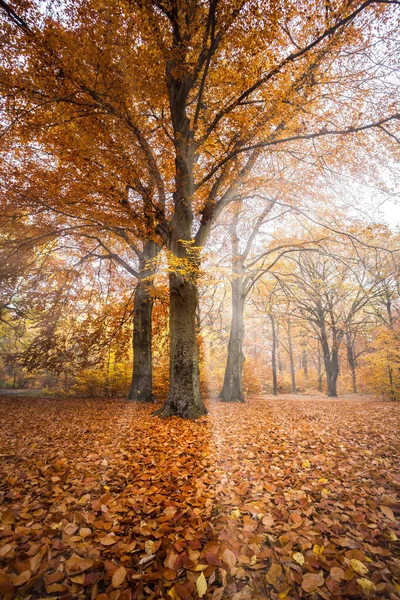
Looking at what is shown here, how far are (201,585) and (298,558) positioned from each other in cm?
69

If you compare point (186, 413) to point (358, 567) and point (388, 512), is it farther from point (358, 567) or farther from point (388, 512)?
point (358, 567)

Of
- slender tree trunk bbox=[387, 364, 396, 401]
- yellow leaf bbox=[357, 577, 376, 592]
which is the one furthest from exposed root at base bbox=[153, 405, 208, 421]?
slender tree trunk bbox=[387, 364, 396, 401]

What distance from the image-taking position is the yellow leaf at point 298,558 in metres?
1.74

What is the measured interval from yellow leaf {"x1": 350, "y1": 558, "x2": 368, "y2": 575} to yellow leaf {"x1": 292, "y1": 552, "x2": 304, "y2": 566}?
12.1 inches

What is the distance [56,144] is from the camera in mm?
6340

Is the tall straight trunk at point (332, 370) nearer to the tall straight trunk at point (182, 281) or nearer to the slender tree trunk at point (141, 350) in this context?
the slender tree trunk at point (141, 350)

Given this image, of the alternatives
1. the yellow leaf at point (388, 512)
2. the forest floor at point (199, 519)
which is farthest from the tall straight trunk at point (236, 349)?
the yellow leaf at point (388, 512)

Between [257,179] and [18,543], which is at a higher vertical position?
[257,179]

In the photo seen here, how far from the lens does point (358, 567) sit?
5.46ft

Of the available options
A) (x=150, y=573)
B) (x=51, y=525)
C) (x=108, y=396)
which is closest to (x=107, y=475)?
(x=51, y=525)

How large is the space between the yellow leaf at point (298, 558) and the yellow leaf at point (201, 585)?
64cm

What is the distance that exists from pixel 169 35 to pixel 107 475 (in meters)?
8.55

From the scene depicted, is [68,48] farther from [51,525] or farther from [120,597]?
[120,597]

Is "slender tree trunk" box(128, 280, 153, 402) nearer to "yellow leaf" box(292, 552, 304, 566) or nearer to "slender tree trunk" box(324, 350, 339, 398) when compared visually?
"yellow leaf" box(292, 552, 304, 566)
